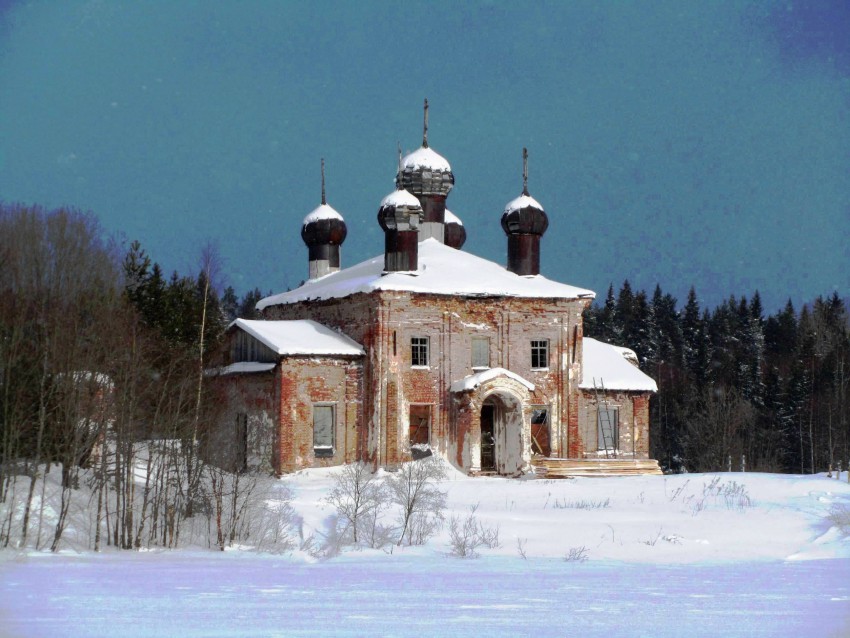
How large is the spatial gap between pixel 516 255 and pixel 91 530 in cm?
1787

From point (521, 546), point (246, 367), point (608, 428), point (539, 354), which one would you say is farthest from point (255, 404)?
point (521, 546)

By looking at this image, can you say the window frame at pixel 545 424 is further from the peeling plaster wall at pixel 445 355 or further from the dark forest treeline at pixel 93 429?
the dark forest treeline at pixel 93 429

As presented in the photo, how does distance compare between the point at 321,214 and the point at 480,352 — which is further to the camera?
the point at 321,214

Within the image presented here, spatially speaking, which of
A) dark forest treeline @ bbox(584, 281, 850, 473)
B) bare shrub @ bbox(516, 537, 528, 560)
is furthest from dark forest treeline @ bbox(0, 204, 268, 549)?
dark forest treeline @ bbox(584, 281, 850, 473)

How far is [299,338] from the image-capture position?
29.8m

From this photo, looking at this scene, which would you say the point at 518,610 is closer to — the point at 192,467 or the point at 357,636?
the point at 357,636

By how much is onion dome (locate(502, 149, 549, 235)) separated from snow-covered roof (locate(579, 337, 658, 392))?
11.5 feet

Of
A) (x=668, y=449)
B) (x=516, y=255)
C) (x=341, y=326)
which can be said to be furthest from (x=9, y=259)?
(x=668, y=449)

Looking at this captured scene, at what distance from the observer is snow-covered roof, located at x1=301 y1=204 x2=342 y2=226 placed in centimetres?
3734

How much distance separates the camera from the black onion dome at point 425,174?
34438 millimetres

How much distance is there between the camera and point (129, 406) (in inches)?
704

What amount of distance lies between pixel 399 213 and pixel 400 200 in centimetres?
37

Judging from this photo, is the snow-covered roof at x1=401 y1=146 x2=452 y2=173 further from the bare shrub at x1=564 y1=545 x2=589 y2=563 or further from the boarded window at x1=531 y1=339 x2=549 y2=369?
the bare shrub at x1=564 y1=545 x2=589 y2=563

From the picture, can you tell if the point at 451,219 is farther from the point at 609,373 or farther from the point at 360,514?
the point at 360,514
